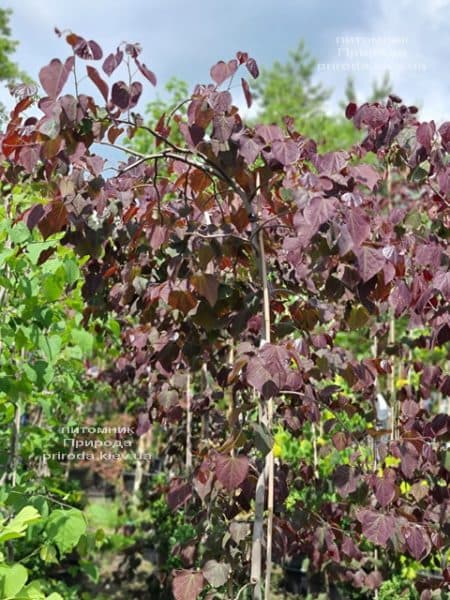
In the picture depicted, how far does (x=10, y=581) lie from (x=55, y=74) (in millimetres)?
1015

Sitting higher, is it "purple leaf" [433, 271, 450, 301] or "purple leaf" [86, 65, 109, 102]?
"purple leaf" [86, 65, 109, 102]

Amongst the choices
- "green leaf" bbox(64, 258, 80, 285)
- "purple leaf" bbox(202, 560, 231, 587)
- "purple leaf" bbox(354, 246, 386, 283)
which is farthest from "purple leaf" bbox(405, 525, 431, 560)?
"green leaf" bbox(64, 258, 80, 285)

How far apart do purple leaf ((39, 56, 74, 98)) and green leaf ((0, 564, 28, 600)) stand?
0.97m

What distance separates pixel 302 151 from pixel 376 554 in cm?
200

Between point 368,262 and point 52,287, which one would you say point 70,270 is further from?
point 368,262

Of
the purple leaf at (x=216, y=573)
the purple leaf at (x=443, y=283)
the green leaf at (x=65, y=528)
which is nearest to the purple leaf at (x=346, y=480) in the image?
the purple leaf at (x=216, y=573)

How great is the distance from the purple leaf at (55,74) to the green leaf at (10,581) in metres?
0.97

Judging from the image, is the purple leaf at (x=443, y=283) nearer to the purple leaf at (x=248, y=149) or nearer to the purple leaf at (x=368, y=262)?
the purple leaf at (x=368, y=262)

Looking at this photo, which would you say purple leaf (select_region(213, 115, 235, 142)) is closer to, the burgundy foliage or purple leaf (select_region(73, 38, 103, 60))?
the burgundy foliage

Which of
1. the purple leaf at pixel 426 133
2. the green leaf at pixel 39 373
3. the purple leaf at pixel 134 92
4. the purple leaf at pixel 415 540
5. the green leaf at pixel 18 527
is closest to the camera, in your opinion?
the green leaf at pixel 18 527

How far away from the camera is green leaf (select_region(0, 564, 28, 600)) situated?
1.25 m

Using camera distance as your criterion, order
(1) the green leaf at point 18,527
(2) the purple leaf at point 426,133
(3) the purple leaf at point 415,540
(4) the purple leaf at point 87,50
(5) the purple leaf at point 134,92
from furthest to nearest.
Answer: (3) the purple leaf at point 415,540 < (2) the purple leaf at point 426,133 < (5) the purple leaf at point 134,92 < (4) the purple leaf at point 87,50 < (1) the green leaf at point 18,527

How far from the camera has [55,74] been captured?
50.3 inches

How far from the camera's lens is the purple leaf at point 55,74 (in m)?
1.27
